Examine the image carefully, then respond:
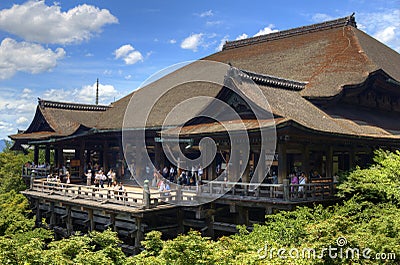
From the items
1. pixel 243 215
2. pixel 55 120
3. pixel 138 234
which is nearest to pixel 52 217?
pixel 138 234

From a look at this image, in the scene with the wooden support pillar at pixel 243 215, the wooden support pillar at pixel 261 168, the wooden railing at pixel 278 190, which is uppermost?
the wooden support pillar at pixel 261 168

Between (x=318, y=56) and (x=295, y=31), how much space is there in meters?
6.92

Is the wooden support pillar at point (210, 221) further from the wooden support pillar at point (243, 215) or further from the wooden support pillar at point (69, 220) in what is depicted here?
the wooden support pillar at point (69, 220)

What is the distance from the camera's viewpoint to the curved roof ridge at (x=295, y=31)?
98.6 ft

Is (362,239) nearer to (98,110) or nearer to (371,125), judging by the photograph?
(371,125)

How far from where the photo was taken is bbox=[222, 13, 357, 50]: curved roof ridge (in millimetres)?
30056

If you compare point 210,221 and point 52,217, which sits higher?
point 210,221

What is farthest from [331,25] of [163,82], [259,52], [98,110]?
Answer: [98,110]

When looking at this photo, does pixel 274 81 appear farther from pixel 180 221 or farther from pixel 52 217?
pixel 52 217

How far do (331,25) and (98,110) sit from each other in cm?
2104

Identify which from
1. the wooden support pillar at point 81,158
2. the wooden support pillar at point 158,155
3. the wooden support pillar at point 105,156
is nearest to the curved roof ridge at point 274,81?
the wooden support pillar at point 158,155

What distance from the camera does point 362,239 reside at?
1013cm

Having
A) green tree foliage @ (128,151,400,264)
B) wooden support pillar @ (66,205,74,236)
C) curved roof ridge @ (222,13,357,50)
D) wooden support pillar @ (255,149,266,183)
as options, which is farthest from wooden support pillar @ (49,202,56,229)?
curved roof ridge @ (222,13,357,50)

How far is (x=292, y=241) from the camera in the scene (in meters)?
11.7
